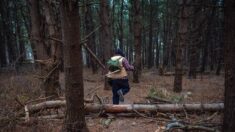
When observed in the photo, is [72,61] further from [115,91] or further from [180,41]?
[180,41]

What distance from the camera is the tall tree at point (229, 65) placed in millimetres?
4497

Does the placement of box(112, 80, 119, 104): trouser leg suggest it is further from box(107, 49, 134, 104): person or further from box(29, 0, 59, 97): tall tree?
box(29, 0, 59, 97): tall tree

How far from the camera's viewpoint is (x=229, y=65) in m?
4.69

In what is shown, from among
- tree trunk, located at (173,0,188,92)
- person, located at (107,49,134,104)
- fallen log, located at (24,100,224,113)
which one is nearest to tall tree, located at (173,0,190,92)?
tree trunk, located at (173,0,188,92)

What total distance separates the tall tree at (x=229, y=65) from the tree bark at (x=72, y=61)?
2.67 m

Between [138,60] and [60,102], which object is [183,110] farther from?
[138,60]

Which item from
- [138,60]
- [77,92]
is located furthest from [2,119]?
[138,60]

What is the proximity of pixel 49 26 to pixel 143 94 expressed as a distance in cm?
540

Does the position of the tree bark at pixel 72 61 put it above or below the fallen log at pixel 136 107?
above

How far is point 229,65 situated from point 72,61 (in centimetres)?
284

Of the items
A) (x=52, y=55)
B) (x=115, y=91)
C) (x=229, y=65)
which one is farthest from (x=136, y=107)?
(x=52, y=55)

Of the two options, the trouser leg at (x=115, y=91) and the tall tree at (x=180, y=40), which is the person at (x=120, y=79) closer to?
the trouser leg at (x=115, y=91)

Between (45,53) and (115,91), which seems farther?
(45,53)

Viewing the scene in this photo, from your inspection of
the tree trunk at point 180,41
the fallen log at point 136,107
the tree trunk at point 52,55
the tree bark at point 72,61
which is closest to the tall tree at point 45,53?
the tree trunk at point 52,55
